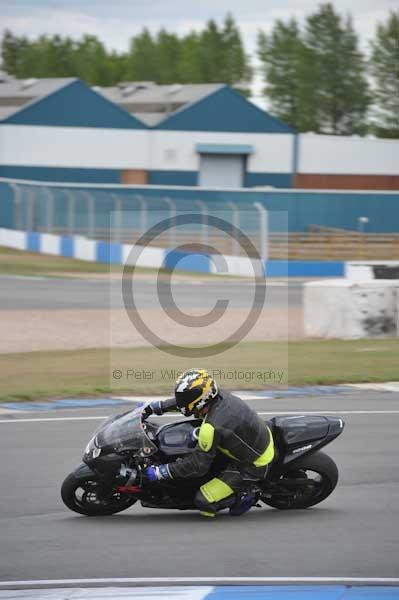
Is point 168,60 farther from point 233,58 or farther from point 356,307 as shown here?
point 356,307

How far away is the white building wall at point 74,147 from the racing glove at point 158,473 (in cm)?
4526

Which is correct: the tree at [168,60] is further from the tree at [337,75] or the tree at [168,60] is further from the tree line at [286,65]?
the tree at [337,75]

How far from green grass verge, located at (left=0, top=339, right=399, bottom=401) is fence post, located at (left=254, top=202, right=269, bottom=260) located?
16522mm

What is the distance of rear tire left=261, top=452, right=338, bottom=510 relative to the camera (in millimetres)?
8367

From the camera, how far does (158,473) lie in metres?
7.89

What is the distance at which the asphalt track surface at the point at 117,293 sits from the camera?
25453 mm

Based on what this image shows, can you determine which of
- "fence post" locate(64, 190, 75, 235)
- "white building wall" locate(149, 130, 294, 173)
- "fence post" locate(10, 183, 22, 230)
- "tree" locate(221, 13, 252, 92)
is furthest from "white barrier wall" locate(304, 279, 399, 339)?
"tree" locate(221, 13, 252, 92)

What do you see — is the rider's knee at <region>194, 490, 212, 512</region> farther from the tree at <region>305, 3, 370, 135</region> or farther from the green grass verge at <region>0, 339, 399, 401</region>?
the tree at <region>305, 3, 370, 135</region>

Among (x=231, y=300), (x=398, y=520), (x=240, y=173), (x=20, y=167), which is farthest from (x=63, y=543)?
(x=240, y=173)

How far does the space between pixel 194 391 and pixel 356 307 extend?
1153 cm

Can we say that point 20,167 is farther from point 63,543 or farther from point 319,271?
point 63,543

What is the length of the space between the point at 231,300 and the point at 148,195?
47.9 feet

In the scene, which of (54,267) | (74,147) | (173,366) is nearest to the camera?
(173,366)

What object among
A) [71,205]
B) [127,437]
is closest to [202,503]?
[127,437]
